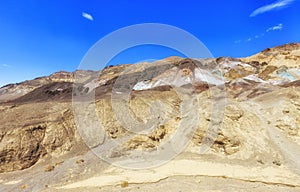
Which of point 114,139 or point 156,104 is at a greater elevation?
point 156,104

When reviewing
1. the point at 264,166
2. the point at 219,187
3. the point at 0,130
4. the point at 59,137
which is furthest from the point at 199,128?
the point at 0,130

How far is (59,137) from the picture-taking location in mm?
27969

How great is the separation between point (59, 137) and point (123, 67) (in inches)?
3378

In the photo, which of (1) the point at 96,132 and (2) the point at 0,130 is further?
(1) the point at 96,132

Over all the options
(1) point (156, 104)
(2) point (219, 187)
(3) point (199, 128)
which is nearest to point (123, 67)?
(1) point (156, 104)

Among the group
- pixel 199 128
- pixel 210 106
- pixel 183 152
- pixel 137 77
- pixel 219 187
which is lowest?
pixel 219 187

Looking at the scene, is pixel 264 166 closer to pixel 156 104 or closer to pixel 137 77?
pixel 156 104

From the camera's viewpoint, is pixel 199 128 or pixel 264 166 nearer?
pixel 264 166

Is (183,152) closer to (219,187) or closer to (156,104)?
(219,187)

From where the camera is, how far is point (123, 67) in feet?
369

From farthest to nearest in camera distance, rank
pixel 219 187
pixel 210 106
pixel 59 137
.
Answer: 1. pixel 59 137
2. pixel 210 106
3. pixel 219 187

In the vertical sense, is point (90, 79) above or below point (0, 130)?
above

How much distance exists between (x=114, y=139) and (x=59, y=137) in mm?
5400

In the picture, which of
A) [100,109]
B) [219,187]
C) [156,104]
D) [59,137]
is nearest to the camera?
[219,187]
